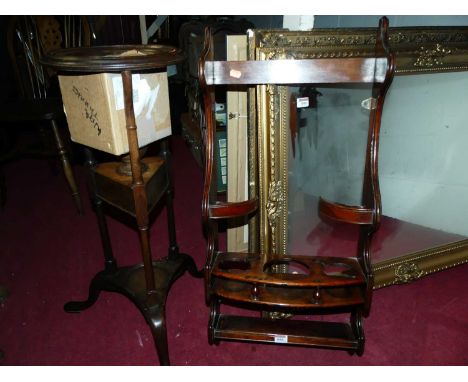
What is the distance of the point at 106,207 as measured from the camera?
8.96 ft

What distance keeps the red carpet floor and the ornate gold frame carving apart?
495 millimetres

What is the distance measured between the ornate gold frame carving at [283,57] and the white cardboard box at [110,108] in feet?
1.29

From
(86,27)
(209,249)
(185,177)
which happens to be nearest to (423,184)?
(209,249)

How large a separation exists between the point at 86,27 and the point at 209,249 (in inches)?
78.6

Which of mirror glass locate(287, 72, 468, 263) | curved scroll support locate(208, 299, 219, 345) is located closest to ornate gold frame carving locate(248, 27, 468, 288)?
mirror glass locate(287, 72, 468, 263)

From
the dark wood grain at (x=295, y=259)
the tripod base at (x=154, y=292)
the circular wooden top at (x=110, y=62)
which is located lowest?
the tripod base at (x=154, y=292)

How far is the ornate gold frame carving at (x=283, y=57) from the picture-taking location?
1.45 meters

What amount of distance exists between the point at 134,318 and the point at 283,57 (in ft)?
4.62

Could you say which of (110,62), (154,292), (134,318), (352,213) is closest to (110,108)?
(110,62)

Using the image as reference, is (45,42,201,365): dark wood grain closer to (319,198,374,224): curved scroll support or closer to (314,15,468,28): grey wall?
(319,198,374,224): curved scroll support

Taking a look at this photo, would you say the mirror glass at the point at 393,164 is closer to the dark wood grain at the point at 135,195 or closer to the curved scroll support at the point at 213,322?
the curved scroll support at the point at 213,322

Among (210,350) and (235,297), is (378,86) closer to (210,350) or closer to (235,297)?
(235,297)

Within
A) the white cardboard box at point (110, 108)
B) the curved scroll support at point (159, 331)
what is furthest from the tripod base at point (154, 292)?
the white cardboard box at point (110, 108)

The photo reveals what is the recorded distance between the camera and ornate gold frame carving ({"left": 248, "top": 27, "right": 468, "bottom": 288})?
145 centimetres
